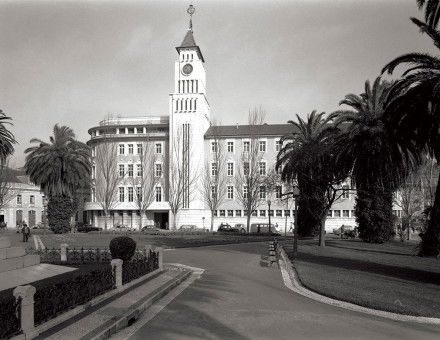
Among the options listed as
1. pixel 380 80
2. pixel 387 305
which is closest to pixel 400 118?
pixel 387 305

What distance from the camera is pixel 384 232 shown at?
40.4 m

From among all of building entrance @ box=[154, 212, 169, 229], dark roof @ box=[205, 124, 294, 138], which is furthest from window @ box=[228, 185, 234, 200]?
building entrance @ box=[154, 212, 169, 229]

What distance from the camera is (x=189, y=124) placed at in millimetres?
69688

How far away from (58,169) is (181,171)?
21.0 meters

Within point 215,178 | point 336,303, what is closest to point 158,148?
point 215,178

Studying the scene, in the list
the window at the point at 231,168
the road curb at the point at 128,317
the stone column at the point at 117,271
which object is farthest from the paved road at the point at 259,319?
the window at the point at 231,168

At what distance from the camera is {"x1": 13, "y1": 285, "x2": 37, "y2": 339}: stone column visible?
743 cm

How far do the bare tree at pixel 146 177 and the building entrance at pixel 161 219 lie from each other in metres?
4.25

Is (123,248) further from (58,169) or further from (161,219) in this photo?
(161,219)

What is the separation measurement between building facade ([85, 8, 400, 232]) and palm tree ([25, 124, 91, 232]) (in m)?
19.1

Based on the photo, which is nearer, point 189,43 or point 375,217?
point 375,217

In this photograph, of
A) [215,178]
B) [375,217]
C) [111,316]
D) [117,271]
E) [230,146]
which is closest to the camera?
[111,316]

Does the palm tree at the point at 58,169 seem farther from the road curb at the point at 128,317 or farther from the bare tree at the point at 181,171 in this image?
the road curb at the point at 128,317

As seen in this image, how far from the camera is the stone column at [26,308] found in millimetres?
7426
